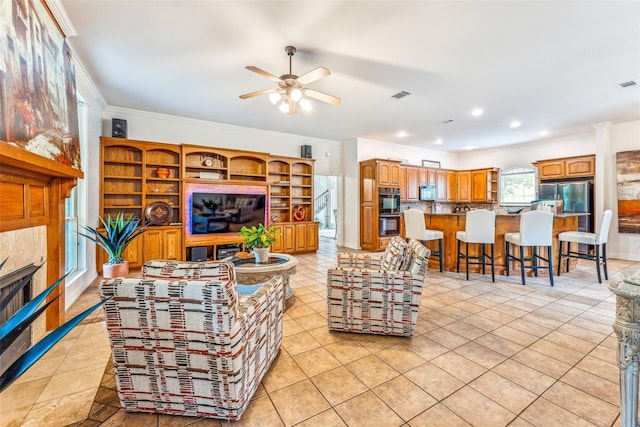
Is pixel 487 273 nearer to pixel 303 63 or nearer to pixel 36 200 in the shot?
pixel 303 63

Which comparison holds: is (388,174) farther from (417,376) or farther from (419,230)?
(417,376)

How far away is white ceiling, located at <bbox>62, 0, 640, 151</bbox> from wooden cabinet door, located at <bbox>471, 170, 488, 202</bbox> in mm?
3034

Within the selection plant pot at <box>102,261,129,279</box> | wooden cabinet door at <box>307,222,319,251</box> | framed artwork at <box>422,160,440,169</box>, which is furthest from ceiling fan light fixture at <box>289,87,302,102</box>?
framed artwork at <box>422,160,440,169</box>

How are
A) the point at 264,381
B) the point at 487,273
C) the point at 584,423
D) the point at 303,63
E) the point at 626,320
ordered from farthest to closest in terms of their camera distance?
the point at 487,273, the point at 303,63, the point at 264,381, the point at 584,423, the point at 626,320

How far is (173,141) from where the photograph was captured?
557 cm

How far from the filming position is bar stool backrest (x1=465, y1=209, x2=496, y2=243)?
14.0ft

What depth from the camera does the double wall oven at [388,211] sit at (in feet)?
22.5

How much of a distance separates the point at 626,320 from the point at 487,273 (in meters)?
3.86

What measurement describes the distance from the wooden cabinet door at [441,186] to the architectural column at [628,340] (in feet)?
24.2

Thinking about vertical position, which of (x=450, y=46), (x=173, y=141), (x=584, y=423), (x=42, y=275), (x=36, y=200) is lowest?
(x=584, y=423)

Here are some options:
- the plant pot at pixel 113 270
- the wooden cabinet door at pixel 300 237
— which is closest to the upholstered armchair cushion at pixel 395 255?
the plant pot at pixel 113 270

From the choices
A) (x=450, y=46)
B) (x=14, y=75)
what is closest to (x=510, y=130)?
(x=450, y=46)

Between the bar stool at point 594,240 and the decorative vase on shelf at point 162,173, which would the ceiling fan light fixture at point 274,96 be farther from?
the bar stool at point 594,240

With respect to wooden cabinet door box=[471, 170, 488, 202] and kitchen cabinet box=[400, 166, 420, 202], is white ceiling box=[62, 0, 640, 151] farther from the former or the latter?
wooden cabinet door box=[471, 170, 488, 202]
